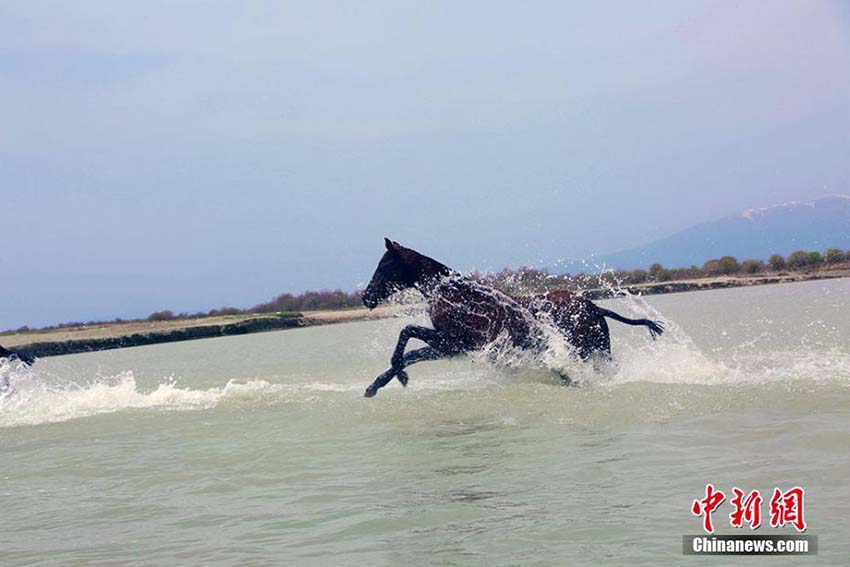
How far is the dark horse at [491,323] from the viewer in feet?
43.8

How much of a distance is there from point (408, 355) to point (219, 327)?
42018mm

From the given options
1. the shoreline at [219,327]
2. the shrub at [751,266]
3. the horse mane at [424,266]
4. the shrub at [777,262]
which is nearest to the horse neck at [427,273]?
the horse mane at [424,266]

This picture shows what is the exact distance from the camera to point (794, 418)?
884 cm

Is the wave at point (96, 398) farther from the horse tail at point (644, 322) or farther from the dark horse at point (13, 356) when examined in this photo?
the horse tail at point (644, 322)

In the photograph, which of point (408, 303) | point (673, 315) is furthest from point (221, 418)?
point (673, 315)

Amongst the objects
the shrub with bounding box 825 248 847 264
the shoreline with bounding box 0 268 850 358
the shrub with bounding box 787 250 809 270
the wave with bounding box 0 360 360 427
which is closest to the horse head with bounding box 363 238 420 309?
the wave with bounding box 0 360 360 427

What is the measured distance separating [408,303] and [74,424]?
217 inches

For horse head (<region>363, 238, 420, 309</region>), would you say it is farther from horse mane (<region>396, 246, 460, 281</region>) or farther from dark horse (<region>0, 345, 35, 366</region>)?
dark horse (<region>0, 345, 35, 366</region>)

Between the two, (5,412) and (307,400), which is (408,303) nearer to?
(307,400)

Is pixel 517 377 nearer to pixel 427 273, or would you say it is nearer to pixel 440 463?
pixel 427 273

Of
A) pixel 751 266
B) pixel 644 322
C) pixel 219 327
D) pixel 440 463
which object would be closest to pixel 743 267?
pixel 751 266

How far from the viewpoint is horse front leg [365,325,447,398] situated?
1322cm

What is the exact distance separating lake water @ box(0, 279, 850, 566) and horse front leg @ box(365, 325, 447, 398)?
0.44 m

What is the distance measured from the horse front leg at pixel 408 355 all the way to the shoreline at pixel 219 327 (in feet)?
96.8
